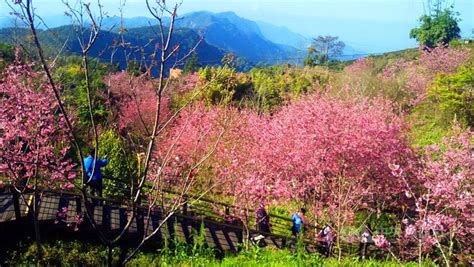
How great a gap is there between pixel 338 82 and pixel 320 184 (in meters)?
16.4

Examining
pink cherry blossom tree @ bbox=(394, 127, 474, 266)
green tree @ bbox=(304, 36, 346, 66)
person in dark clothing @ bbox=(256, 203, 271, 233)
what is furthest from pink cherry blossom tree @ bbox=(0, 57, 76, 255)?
green tree @ bbox=(304, 36, 346, 66)

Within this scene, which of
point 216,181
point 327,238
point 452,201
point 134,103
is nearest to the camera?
point 216,181

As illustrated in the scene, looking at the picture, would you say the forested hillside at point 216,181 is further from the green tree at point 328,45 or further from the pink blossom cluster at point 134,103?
the green tree at point 328,45

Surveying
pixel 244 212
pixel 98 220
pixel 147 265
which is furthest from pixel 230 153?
pixel 147 265

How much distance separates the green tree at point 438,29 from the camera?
4062 cm

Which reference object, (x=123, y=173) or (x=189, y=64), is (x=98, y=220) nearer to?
(x=123, y=173)

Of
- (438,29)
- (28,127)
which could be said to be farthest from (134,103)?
(438,29)

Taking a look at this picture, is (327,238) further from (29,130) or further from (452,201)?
(29,130)

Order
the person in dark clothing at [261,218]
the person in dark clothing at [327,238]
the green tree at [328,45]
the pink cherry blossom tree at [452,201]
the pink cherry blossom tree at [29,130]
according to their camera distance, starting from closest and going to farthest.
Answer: the pink cherry blossom tree at [29,130], the person in dark clothing at [327,238], the pink cherry blossom tree at [452,201], the person in dark clothing at [261,218], the green tree at [328,45]

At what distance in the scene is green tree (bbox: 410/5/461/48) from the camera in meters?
40.6

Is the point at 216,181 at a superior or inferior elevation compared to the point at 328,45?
inferior

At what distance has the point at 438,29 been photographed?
134 ft

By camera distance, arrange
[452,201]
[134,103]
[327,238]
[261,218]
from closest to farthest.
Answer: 1. [327,238]
2. [452,201]
3. [261,218]
4. [134,103]

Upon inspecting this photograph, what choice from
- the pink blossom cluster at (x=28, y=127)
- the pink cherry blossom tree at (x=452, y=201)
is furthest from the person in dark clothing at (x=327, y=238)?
the pink blossom cluster at (x=28, y=127)
